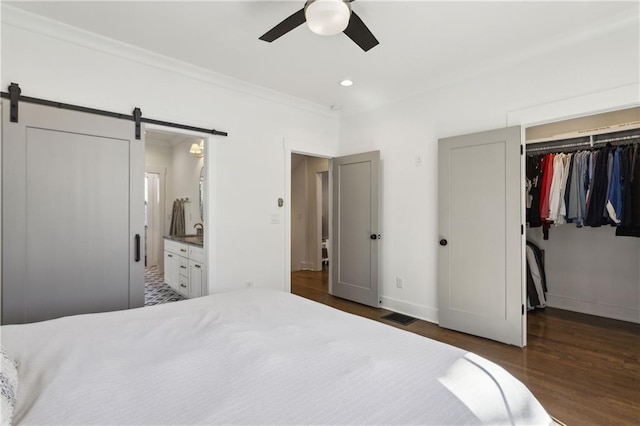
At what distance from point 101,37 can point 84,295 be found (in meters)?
2.15

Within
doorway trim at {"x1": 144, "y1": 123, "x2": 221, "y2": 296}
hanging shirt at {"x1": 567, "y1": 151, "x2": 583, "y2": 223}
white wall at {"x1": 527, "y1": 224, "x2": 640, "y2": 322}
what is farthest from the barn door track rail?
white wall at {"x1": 527, "y1": 224, "x2": 640, "y2": 322}

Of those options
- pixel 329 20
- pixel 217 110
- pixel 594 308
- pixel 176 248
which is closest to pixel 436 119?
pixel 329 20

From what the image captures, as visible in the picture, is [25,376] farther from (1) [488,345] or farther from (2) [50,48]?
(1) [488,345]

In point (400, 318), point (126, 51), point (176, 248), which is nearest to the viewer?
point (126, 51)

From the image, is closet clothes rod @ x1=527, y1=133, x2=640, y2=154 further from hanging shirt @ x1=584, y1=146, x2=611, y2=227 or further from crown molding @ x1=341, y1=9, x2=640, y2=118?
crown molding @ x1=341, y1=9, x2=640, y2=118

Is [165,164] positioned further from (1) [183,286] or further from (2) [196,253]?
(2) [196,253]

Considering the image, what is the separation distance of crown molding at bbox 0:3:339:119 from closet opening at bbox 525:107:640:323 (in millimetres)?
3218

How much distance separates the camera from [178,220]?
5.93m

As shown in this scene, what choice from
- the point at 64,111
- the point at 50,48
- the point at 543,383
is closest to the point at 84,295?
the point at 64,111

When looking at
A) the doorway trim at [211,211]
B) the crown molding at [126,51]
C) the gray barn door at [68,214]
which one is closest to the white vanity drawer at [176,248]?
the doorway trim at [211,211]

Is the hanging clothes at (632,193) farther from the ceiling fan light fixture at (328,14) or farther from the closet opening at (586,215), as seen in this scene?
the ceiling fan light fixture at (328,14)

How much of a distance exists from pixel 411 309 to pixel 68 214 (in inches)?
140

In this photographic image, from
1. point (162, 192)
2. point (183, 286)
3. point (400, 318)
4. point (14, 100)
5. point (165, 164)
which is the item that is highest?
point (165, 164)

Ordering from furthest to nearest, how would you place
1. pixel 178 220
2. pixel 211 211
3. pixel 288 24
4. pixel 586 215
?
pixel 178 220 < pixel 211 211 < pixel 586 215 < pixel 288 24
